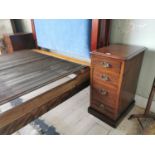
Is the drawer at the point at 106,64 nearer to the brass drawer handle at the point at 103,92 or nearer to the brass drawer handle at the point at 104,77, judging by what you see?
the brass drawer handle at the point at 104,77

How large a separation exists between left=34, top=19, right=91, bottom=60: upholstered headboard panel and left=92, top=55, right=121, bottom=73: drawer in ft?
1.40

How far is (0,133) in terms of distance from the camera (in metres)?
0.88

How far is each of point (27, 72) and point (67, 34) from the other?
2.35 ft

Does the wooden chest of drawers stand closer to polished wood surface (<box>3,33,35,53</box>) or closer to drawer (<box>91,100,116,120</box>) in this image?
drawer (<box>91,100,116,120</box>)

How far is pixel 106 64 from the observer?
1170mm

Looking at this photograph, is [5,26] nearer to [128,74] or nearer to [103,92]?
[103,92]

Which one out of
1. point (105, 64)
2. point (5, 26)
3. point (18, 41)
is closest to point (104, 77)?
point (105, 64)

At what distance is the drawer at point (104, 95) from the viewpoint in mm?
1276

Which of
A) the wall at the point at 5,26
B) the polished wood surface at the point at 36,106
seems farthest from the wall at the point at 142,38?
the wall at the point at 5,26

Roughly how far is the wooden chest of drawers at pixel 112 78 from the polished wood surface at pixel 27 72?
1.18 feet

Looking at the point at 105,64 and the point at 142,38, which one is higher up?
the point at 142,38

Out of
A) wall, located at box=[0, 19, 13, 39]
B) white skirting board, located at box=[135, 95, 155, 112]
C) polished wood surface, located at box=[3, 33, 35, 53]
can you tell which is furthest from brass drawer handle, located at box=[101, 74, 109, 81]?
wall, located at box=[0, 19, 13, 39]

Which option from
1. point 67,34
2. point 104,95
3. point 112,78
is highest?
point 67,34
